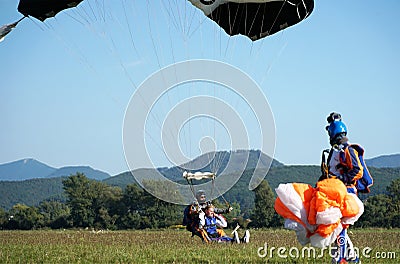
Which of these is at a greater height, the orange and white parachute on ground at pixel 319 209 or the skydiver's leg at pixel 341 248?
the orange and white parachute on ground at pixel 319 209

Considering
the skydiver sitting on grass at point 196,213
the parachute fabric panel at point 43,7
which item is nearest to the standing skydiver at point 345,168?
the parachute fabric panel at point 43,7

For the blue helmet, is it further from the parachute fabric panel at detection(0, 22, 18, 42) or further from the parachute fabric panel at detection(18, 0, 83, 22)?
the parachute fabric panel at detection(0, 22, 18, 42)

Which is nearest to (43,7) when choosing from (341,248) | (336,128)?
(336,128)

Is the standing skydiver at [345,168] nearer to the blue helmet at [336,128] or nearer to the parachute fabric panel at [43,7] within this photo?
the blue helmet at [336,128]

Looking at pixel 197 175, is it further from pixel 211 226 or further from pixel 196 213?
pixel 211 226

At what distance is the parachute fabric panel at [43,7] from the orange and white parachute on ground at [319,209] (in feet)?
16.1

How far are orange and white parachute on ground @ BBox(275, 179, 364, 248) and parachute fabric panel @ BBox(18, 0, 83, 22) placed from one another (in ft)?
16.1

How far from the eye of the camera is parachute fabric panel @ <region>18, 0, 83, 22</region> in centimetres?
866

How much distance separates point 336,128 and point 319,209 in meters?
1.20

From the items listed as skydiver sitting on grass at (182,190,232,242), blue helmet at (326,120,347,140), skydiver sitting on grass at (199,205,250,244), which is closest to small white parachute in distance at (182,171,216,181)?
skydiver sitting on grass at (182,190,232,242)

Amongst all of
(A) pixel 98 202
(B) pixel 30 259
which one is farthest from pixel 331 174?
(A) pixel 98 202

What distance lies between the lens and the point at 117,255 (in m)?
8.41

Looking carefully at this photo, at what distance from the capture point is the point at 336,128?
6.38 metres

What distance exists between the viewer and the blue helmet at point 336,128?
6.37m
